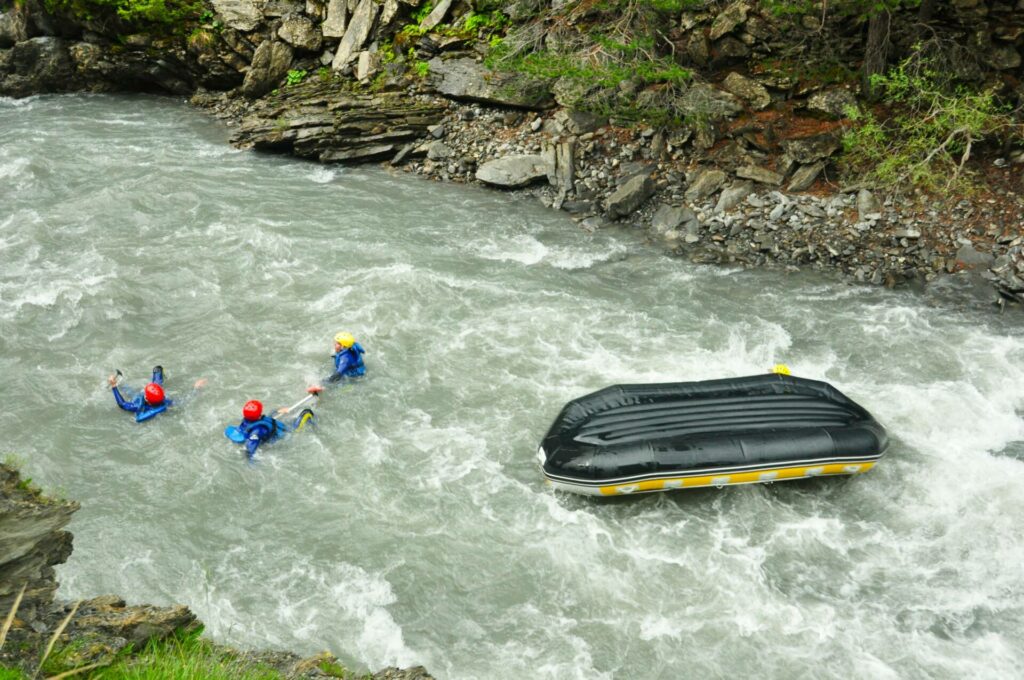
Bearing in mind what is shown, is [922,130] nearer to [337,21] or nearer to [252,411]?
[252,411]

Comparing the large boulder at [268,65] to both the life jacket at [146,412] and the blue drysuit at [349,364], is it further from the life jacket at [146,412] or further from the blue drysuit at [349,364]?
the life jacket at [146,412]

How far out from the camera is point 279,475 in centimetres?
909

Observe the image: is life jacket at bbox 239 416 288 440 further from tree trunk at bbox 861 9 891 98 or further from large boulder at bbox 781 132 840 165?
tree trunk at bbox 861 9 891 98

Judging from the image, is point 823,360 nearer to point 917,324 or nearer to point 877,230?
point 917,324

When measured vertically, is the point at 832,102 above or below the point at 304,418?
above

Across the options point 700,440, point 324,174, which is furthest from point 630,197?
point 700,440

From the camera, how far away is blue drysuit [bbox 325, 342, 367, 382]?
1028cm

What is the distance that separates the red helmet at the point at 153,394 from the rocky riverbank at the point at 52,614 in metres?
4.49

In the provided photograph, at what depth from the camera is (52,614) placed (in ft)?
15.4

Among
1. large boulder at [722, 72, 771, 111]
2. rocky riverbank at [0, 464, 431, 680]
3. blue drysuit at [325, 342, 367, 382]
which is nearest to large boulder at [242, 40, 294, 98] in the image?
large boulder at [722, 72, 771, 111]

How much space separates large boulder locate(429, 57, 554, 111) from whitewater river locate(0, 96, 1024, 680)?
10.0ft

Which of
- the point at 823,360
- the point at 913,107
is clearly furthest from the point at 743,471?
the point at 913,107

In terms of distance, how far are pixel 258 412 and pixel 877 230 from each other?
10783mm

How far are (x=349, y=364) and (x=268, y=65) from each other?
12721 mm
